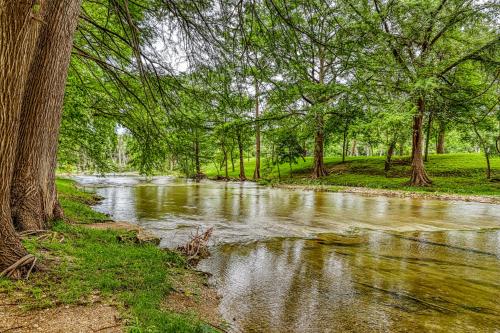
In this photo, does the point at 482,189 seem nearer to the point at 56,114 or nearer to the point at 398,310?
the point at 398,310

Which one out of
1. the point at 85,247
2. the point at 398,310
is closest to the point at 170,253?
the point at 85,247

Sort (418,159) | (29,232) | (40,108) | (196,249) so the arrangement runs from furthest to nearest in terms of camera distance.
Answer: (418,159) < (196,249) < (40,108) < (29,232)

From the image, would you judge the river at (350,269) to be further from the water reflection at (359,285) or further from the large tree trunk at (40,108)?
the large tree trunk at (40,108)

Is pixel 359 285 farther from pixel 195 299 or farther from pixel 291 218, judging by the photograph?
pixel 291 218

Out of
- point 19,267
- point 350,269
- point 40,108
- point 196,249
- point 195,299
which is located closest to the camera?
point 19,267

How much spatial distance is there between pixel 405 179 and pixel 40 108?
2727cm

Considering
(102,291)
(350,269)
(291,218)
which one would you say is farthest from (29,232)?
(291,218)

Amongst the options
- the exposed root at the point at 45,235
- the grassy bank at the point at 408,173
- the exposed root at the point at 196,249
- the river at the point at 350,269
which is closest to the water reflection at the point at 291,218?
the river at the point at 350,269

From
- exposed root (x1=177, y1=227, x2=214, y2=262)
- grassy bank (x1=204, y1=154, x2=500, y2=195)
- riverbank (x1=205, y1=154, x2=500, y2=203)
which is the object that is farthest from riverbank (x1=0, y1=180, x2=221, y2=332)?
grassy bank (x1=204, y1=154, x2=500, y2=195)

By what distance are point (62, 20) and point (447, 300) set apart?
7.93 meters

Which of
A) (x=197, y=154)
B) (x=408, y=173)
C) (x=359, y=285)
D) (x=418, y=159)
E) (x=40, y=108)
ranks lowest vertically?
(x=359, y=285)

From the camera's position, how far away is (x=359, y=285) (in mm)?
5500

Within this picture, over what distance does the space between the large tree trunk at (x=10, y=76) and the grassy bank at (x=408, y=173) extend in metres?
23.5

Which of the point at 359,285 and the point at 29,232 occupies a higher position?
the point at 29,232
